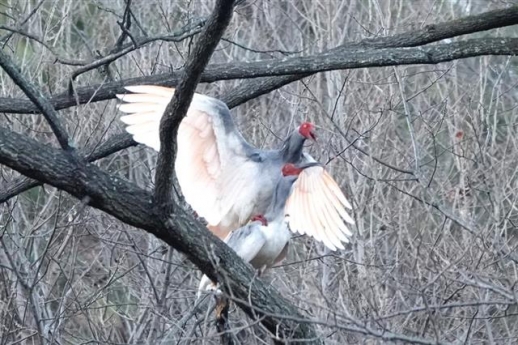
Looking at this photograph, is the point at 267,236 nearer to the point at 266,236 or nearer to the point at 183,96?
the point at 266,236

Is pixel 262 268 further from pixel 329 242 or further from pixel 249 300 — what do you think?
pixel 249 300

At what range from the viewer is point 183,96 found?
421cm

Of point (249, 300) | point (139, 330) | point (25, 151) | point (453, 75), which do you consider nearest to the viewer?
point (25, 151)

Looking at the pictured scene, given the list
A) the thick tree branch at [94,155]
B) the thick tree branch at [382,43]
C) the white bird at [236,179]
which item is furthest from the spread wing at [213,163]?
the thick tree branch at [94,155]

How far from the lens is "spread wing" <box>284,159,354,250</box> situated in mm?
6238

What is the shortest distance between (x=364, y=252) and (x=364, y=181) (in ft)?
3.34

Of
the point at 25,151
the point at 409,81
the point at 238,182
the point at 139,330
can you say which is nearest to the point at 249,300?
the point at 25,151

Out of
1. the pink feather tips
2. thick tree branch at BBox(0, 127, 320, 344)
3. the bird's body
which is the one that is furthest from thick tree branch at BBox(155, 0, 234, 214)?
the pink feather tips

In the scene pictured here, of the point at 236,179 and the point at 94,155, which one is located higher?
the point at 94,155

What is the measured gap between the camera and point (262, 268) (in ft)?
19.1

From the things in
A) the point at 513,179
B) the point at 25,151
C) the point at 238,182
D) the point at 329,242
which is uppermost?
the point at 25,151

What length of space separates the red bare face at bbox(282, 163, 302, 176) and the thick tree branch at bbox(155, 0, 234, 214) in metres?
1.81

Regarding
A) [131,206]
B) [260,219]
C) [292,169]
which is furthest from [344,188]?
[131,206]

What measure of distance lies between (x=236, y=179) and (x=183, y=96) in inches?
79.6
